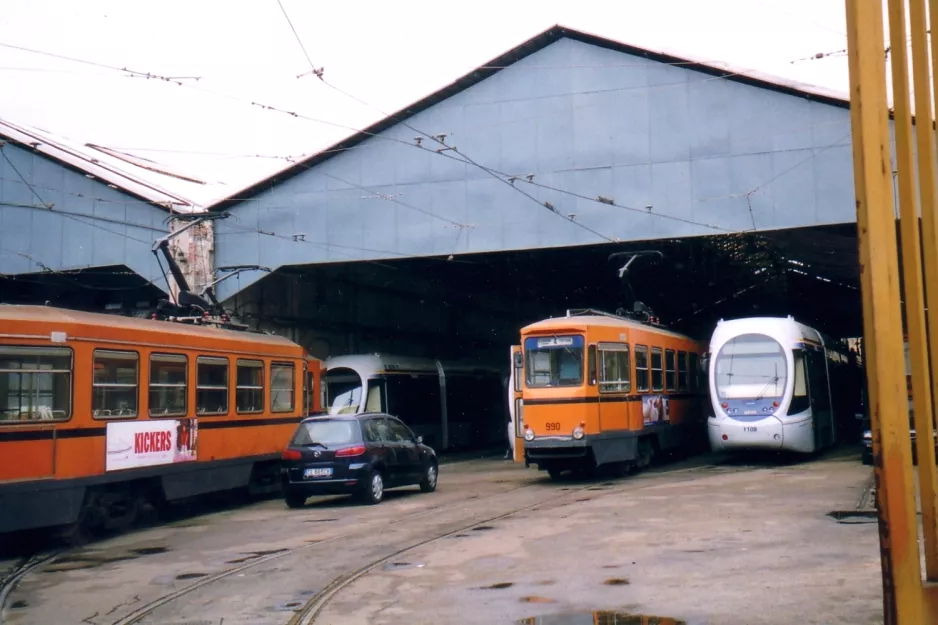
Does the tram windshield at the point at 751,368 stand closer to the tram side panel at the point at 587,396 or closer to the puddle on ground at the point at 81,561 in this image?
the tram side panel at the point at 587,396

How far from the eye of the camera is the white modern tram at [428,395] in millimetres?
28562

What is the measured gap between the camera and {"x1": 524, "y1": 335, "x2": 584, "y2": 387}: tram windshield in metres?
19.7

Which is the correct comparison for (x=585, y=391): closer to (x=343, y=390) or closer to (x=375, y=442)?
(x=375, y=442)

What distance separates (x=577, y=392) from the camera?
19.5 meters

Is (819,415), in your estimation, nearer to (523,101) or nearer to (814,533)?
(523,101)

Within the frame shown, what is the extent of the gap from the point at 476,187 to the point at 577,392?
7.47m

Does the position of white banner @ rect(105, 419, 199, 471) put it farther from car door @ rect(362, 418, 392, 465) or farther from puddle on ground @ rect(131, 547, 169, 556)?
car door @ rect(362, 418, 392, 465)

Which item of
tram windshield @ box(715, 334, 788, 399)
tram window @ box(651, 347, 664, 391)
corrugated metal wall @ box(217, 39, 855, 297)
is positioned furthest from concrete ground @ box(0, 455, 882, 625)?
corrugated metal wall @ box(217, 39, 855, 297)

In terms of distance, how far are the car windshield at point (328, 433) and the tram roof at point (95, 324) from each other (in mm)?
2003

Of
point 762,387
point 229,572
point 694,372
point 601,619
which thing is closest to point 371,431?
point 229,572

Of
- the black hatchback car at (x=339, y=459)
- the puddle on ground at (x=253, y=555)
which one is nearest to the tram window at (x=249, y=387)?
the black hatchback car at (x=339, y=459)

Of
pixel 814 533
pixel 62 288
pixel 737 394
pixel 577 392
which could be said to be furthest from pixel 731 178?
pixel 62 288

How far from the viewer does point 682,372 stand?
2545cm

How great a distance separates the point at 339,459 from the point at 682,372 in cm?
1118
